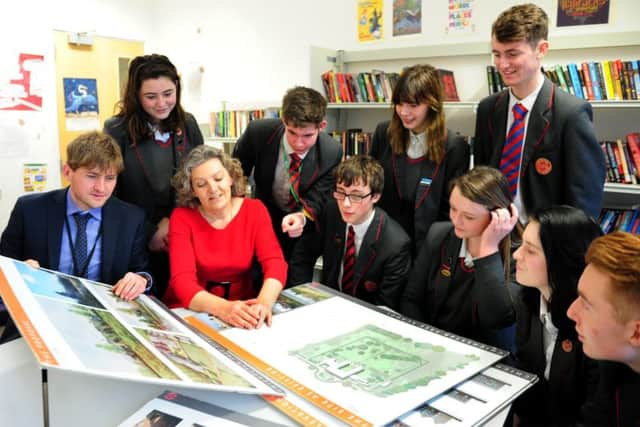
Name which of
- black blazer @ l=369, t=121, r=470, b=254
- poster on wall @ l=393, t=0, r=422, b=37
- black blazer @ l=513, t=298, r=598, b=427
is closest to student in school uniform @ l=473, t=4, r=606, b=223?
black blazer @ l=369, t=121, r=470, b=254

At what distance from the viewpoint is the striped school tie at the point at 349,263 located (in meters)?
→ 1.99

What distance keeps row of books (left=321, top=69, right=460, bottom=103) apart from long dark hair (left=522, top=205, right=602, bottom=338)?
93.3 inches

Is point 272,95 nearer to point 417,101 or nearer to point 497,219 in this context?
point 417,101

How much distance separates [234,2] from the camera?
4.86 meters

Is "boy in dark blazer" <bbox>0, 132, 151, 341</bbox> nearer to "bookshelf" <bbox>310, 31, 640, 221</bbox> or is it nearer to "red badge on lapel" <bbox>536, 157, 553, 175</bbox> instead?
"red badge on lapel" <bbox>536, 157, 553, 175</bbox>

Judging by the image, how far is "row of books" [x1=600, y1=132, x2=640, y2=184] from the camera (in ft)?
9.33

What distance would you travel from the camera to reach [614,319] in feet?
3.28

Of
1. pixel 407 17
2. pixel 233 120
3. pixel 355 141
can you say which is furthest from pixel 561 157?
pixel 233 120

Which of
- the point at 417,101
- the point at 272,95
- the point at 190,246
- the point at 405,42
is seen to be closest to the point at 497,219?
the point at 417,101

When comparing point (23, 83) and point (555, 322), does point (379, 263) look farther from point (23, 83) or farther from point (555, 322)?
point (23, 83)

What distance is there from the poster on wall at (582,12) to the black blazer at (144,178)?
267cm

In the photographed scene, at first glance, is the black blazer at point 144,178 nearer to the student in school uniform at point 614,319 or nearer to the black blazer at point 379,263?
the black blazer at point 379,263

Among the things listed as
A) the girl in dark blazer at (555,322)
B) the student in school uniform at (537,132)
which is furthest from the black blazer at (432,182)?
the girl in dark blazer at (555,322)

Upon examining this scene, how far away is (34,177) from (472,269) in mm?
4081
